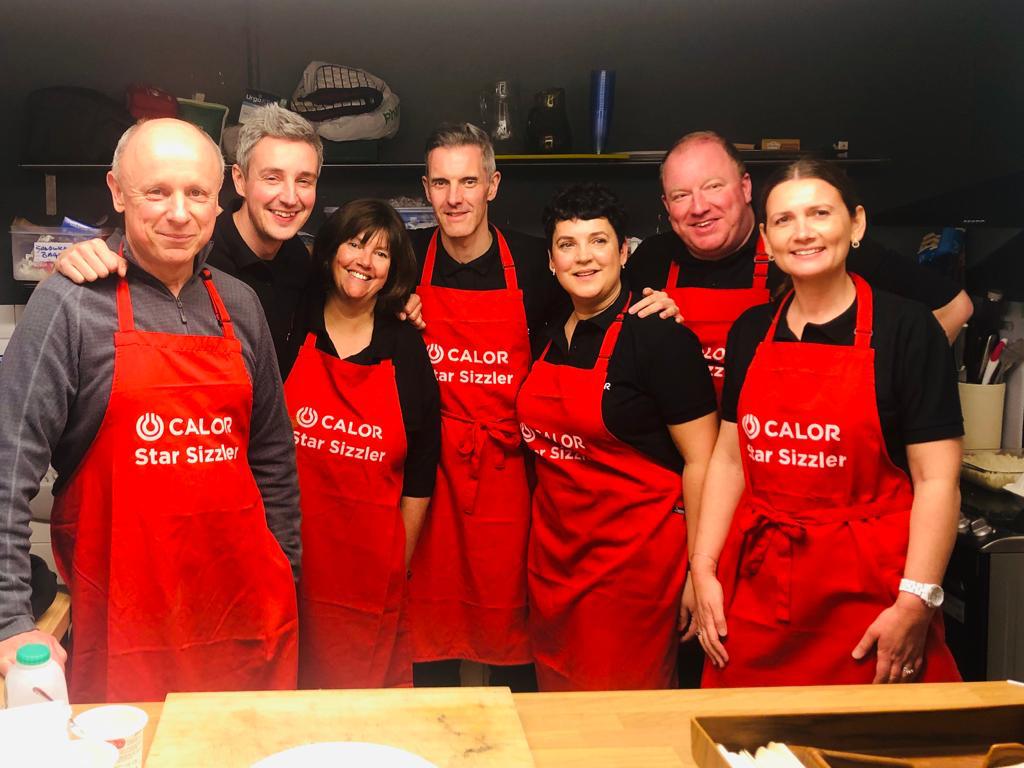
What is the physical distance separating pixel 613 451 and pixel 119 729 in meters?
1.25

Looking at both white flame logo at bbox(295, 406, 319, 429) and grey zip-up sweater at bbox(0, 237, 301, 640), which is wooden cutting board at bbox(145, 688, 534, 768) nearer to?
grey zip-up sweater at bbox(0, 237, 301, 640)

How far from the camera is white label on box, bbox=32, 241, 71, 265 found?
319 centimetres

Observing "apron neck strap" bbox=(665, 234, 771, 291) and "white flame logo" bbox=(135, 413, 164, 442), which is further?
"apron neck strap" bbox=(665, 234, 771, 291)

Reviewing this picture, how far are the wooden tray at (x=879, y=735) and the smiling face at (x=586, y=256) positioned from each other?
1.20 meters

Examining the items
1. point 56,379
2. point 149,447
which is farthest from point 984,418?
point 56,379

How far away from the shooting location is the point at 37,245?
10.4 feet

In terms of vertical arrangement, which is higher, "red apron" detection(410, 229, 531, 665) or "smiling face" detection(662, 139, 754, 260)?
"smiling face" detection(662, 139, 754, 260)

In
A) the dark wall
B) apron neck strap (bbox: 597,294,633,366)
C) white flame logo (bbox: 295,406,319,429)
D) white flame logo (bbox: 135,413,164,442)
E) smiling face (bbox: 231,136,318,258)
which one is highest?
the dark wall

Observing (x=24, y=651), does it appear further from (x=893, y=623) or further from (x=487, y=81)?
(x=487, y=81)

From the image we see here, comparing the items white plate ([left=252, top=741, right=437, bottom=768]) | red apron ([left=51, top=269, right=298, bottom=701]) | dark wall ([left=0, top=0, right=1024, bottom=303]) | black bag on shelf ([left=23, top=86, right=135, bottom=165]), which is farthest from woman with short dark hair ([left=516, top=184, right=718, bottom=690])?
black bag on shelf ([left=23, top=86, right=135, bottom=165])

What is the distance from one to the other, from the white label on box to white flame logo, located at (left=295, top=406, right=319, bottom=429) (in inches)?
62.6

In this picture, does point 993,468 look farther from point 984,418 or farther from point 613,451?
point 613,451

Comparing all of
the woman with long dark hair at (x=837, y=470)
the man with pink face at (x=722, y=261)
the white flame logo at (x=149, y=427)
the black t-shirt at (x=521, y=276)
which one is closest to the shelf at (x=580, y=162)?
the black t-shirt at (x=521, y=276)

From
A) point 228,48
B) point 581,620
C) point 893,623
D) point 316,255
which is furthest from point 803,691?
point 228,48
